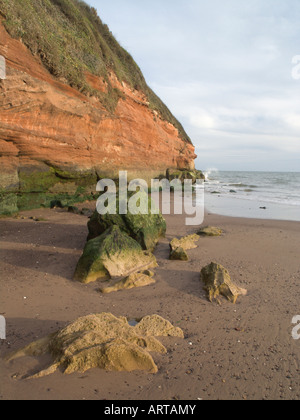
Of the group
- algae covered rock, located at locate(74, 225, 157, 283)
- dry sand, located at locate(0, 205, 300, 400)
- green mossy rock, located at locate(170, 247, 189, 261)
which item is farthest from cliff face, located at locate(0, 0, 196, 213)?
green mossy rock, located at locate(170, 247, 189, 261)

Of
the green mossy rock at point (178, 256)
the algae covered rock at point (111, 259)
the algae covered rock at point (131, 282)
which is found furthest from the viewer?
the green mossy rock at point (178, 256)

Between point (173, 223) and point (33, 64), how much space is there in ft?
27.7

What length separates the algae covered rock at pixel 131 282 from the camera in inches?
183

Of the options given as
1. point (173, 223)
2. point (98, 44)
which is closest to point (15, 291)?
point (173, 223)

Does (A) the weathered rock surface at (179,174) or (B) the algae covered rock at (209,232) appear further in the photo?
(A) the weathered rock surface at (179,174)

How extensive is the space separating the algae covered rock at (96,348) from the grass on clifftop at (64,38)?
11.3m

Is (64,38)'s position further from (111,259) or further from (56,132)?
(111,259)

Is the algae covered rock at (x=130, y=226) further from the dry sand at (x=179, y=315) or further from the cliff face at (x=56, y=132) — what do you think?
the cliff face at (x=56, y=132)

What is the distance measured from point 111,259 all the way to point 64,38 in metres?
14.2

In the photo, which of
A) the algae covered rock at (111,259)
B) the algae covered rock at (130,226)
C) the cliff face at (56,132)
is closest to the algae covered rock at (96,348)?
the algae covered rock at (111,259)

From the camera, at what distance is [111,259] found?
206 inches

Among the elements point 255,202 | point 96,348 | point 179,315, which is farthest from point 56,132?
point 255,202

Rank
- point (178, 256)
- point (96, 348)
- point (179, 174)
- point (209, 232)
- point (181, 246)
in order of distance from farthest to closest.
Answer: point (179, 174), point (209, 232), point (181, 246), point (178, 256), point (96, 348)

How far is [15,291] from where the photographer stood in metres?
4.44
